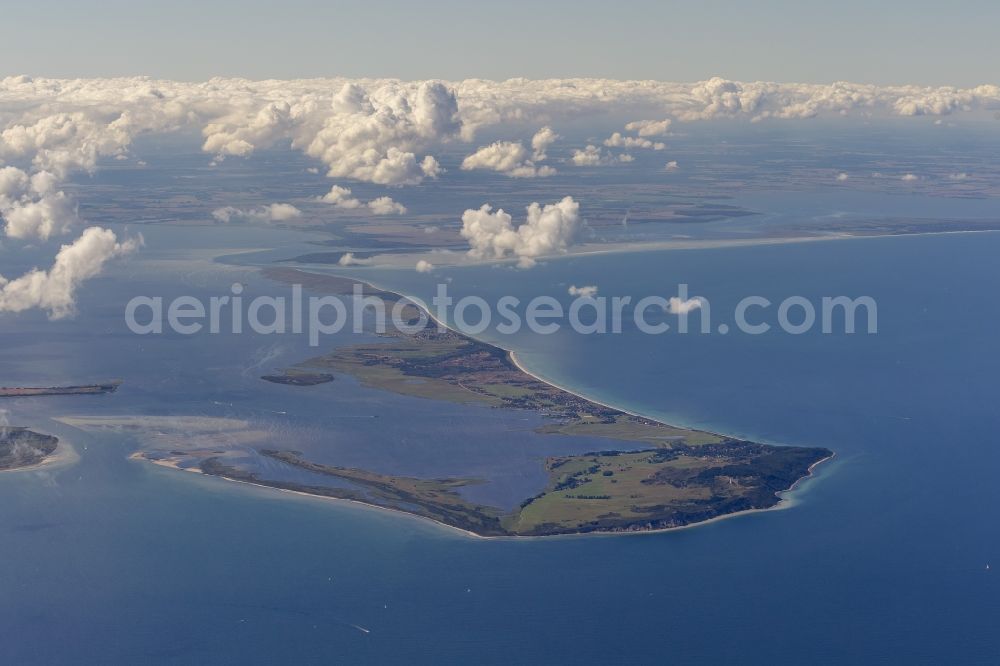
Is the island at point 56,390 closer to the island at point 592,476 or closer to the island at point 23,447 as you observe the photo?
the island at point 23,447

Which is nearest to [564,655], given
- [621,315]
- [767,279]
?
[621,315]

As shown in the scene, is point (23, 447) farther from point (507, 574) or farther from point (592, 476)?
point (592, 476)

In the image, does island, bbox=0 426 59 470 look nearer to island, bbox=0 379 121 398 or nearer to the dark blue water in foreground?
the dark blue water in foreground

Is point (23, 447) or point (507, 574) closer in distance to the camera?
point (507, 574)

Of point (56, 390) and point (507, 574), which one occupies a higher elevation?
point (56, 390)

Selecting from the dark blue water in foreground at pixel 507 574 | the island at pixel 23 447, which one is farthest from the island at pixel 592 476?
the island at pixel 23 447

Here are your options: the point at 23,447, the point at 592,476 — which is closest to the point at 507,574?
the point at 592,476

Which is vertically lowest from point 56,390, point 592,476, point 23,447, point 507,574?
point 507,574

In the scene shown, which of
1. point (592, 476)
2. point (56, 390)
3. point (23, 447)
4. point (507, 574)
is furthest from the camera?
point (56, 390)
